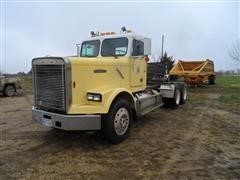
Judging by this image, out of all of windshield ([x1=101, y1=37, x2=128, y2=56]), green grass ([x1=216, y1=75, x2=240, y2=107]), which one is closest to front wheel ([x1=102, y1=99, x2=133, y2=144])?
windshield ([x1=101, y1=37, x2=128, y2=56])

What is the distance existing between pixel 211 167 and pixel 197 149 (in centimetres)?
96

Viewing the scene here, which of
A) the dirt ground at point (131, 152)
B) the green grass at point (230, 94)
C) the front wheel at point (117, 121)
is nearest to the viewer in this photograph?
the dirt ground at point (131, 152)

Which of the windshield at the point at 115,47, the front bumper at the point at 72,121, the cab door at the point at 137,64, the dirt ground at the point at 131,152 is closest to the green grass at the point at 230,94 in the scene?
the dirt ground at the point at 131,152

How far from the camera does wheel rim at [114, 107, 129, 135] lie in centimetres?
588

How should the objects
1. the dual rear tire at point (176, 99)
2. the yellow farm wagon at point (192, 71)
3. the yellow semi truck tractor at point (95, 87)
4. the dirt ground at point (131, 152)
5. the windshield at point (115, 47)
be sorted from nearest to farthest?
the dirt ground at point (131, 152)
the yellow semi truck tractor at point (95, 87)
the windshield at point (115, 47)
the dual rear tire at point (176, 99)
the yellow farm wagon at point (192, 71)

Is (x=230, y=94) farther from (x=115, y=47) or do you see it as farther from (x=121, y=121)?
(x=121, y=121)

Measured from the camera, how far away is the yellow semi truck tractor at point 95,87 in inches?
209

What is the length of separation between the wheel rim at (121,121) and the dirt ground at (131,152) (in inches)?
12.0

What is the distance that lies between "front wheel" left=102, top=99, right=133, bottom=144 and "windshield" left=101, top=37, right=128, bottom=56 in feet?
4.74

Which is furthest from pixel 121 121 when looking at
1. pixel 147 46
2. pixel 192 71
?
pixel 192 71

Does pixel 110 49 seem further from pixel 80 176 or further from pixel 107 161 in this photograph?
pixel 80 176

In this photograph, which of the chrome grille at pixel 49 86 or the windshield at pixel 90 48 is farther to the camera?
the windshield at pixel 90 48

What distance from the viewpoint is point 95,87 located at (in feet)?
19.0

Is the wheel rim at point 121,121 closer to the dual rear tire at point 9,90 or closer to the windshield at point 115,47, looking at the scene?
the windshield at point 115,47
